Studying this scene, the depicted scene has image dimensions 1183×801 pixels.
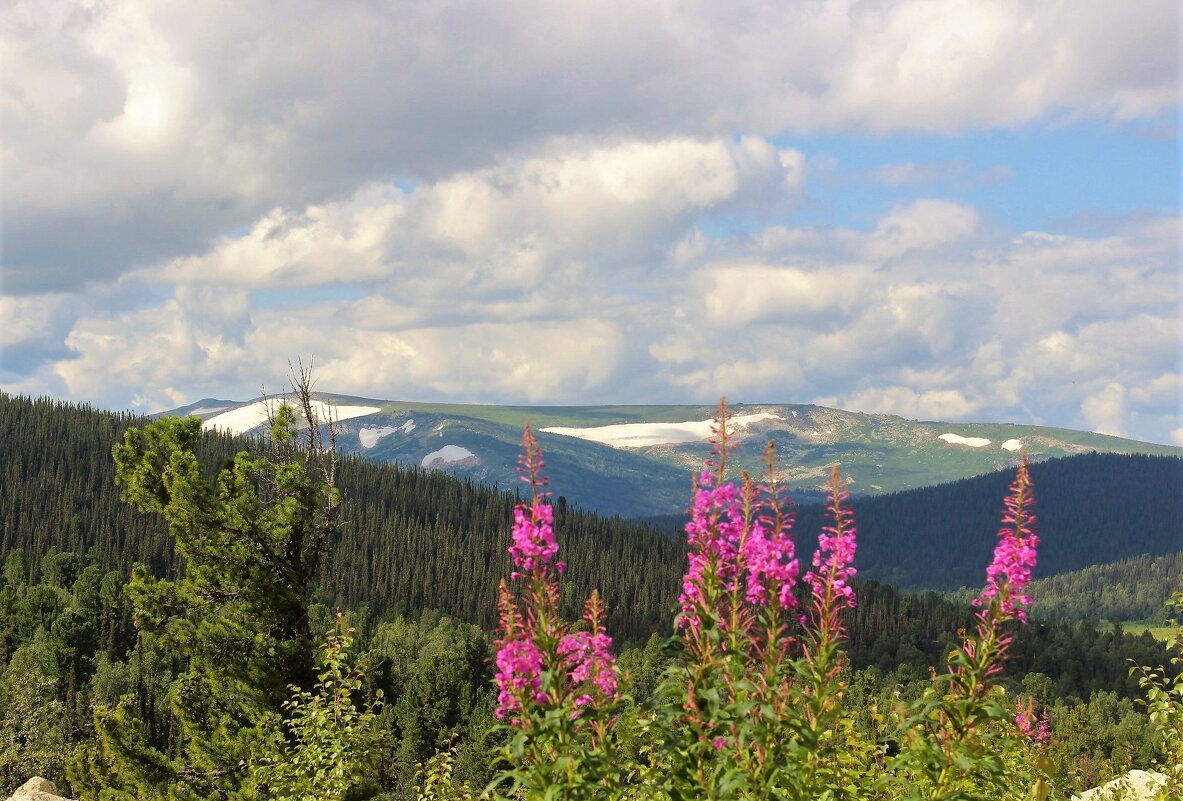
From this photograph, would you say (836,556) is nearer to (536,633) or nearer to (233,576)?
(536,633)

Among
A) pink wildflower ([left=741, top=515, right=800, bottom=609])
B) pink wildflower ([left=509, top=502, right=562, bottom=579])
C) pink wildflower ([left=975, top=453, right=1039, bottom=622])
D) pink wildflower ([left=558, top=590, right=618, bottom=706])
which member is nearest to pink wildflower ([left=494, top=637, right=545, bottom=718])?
pink wildflower ([left=558, top=590, right=618, bottom=706])

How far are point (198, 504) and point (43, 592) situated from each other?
148822 millimetres

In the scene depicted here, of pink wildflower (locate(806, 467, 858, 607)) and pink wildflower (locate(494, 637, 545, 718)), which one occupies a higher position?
pink wildflower (locate(806, 467, 858, 607))

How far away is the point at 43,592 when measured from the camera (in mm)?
174750

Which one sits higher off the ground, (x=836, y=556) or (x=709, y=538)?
(x=709, y=538)

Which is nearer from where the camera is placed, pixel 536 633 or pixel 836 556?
pixel 536 633

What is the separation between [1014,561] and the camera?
43.1 ft

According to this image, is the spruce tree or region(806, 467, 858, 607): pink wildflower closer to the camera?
region(806, 467, 858, 607): pink wildflower

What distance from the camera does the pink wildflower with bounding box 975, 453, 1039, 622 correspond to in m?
13.0

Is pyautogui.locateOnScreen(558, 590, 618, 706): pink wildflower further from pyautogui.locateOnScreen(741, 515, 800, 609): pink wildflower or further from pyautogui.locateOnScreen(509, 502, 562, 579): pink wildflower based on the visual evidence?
pyautogui.locateOnScreen(741, 515, 800, 609): pink wildflower

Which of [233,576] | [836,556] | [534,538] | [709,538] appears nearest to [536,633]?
[534,538]

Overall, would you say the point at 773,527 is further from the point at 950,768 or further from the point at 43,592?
the point at 43,592

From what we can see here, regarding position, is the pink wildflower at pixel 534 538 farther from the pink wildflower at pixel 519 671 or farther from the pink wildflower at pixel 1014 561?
the pink wildflower at pixel 1014 561

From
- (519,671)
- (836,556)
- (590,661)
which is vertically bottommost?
(519,671)
